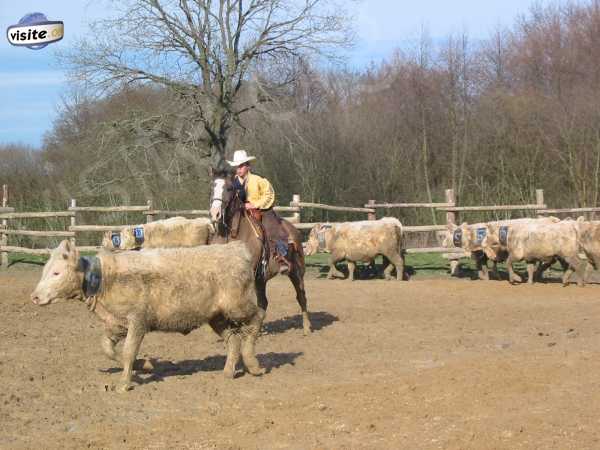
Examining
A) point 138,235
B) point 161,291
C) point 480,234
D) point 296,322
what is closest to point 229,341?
point 161,291

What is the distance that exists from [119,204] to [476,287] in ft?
45.6

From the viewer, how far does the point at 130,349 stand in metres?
7.58

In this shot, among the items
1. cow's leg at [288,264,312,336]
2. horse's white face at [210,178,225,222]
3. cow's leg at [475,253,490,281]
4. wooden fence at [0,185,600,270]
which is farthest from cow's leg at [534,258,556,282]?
horse's white face at [210,178,225,222]

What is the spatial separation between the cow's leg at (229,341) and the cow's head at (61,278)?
1.36m

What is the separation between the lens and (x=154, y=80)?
939 inches

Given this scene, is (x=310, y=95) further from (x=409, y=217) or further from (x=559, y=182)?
(x=559, y=182)

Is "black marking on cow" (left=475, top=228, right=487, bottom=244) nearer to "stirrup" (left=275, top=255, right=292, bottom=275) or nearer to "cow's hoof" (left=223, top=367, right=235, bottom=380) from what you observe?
"stirrup" (left=275, top=255, right=292, bottom=275)

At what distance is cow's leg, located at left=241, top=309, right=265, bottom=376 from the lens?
8234mm

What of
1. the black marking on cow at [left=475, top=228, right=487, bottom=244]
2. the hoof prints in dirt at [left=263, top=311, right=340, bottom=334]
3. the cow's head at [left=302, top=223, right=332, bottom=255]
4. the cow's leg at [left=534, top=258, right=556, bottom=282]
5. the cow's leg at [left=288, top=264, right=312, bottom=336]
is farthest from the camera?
the cow's head at [left=302, top=223, right=332, bottom=255]

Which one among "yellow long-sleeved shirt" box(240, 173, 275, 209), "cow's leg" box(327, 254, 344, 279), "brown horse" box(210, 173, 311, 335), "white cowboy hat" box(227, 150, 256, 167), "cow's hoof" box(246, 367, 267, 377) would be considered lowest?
"cow's hoof" box(246, 367, 267, 377)

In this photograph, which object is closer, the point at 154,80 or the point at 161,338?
the point at 161,338

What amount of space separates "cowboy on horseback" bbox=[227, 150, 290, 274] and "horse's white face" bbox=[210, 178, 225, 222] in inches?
21.8

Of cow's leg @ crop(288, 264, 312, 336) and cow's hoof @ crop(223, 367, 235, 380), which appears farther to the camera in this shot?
cow's leg @ crop(288, 264, 312, 336)

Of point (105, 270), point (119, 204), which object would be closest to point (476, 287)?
point (105, 270)
